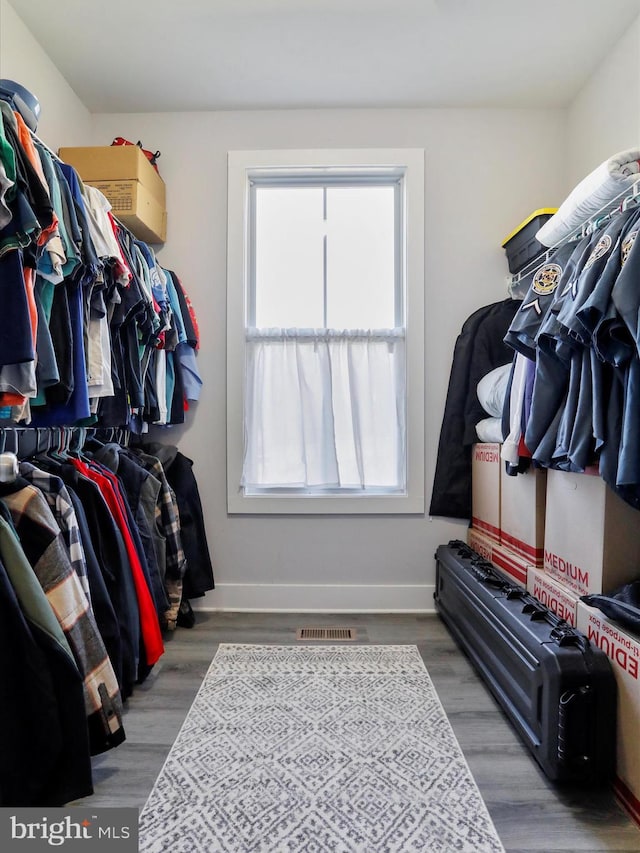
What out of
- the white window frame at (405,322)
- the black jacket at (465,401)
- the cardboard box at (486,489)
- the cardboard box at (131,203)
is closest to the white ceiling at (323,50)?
the white window frame at (405,322)

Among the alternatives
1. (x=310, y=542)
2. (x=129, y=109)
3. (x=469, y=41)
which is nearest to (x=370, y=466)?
(x=310, y=542)

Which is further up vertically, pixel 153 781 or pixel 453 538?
pixel 453 538

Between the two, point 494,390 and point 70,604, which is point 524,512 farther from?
point 70,604

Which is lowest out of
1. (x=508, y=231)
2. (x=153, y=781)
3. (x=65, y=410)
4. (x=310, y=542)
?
(x=153, y=781)

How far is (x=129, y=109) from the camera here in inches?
101

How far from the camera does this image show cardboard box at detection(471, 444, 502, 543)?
2.19 metres

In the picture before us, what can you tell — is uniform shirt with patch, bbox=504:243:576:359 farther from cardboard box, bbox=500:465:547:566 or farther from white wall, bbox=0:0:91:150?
white wall, bbox=0:0:91:150

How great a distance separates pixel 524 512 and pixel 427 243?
4.83 ft

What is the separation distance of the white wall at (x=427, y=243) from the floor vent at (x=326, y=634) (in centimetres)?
27

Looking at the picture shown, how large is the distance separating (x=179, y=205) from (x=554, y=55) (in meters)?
1.90

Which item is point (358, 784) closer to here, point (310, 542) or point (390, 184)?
point (310, 542)

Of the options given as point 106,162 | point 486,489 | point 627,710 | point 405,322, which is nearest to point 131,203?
point 106,162

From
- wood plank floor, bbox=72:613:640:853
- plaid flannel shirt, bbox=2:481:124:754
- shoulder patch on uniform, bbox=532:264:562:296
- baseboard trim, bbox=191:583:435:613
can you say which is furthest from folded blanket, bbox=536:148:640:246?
plaid flannel shirt, bbox=2:481:124:754

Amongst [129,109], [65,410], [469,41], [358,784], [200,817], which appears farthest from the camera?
[129,109]
